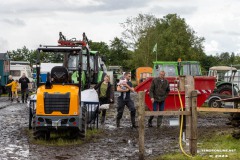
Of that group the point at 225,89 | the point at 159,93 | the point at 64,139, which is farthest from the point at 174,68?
the point at 64,139

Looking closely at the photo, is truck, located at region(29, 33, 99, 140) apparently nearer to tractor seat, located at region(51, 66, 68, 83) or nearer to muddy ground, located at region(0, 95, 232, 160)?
tractor seat, located at region(51, 66, 68, 83)

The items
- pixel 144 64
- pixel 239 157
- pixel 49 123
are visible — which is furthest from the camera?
pixel 144 64

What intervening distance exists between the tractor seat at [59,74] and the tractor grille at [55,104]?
2.73 feet

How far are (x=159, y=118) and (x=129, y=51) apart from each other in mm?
71509

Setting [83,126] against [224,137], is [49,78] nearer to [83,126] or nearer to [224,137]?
[83,126]

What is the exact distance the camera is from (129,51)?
88250mm

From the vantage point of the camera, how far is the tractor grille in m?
13.4

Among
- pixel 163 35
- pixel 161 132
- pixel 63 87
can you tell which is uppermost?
pixel 163 35

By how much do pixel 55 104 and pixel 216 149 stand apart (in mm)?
4300

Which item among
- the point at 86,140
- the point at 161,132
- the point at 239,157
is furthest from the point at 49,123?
the point at 239,157

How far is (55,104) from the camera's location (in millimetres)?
13398

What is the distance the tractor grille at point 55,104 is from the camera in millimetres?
13375

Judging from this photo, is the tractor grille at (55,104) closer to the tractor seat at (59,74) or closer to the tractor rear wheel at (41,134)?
the tractor rear wheel at (41,134)

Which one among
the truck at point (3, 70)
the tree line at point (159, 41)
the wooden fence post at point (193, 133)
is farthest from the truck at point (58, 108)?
the tree line at point (159, 41)
